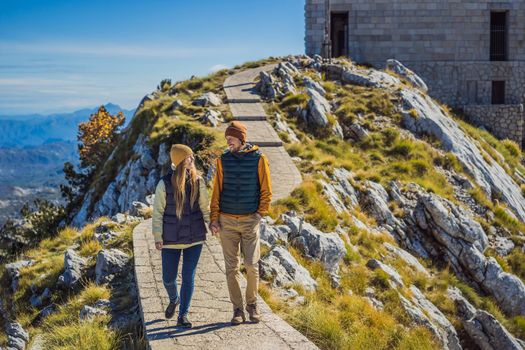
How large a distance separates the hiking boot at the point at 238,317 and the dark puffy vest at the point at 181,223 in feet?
3.67

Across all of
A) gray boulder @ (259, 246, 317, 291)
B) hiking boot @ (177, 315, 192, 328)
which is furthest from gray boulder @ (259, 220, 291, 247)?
hiking boot @ (177, 315, 192, 328)

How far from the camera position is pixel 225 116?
71.5 feet

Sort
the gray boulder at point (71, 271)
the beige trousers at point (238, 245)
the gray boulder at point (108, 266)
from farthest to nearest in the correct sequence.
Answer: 1. the gray boulder at point (71, 271)
2. the gray boulder at point (108, 266)
3. the beige trousers at point (238, 245)

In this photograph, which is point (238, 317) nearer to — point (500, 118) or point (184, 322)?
point (184, 322)

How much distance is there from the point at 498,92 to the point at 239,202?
27.8 meters

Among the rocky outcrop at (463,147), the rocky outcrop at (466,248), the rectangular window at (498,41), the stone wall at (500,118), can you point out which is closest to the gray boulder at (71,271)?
the rocky outcrop at (466,248)

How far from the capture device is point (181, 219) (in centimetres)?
760

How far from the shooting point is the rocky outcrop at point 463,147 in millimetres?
19531

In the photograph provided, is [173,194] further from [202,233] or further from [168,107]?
[168,107]

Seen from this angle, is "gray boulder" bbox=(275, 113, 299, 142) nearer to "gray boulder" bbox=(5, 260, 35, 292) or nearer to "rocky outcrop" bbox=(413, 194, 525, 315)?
"rocky outcrop" bbox=(413, 194, 525, 315)

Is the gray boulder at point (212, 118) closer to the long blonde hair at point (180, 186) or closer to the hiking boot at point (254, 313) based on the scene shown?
the long blonde hair at point (180, 186)

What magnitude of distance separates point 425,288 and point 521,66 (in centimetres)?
2241

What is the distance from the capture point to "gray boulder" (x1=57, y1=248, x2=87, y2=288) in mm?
10594

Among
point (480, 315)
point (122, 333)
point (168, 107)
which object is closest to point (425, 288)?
point (480, 315)
